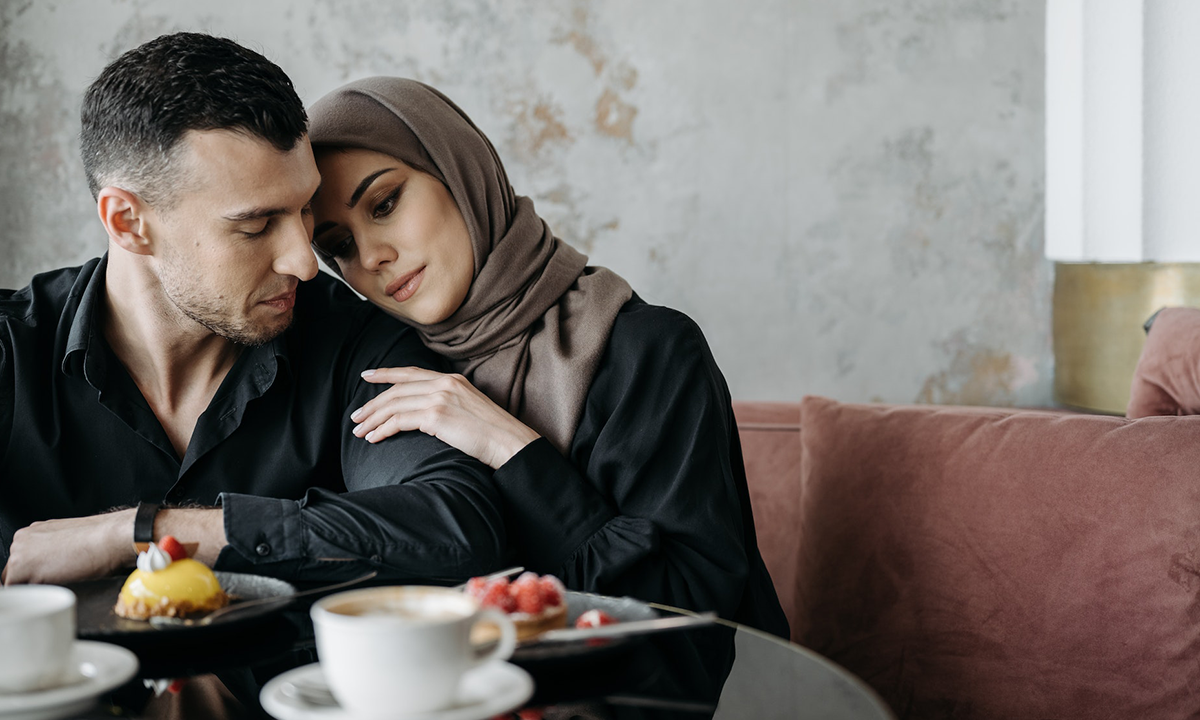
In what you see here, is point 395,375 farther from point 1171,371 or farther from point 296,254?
point 1171,371

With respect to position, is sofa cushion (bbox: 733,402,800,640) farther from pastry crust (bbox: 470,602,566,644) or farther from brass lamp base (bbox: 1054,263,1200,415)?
pastry crust (bbox: 470,602,566,644)

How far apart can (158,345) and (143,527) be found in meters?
0.47

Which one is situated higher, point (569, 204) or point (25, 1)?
point (25, 1)

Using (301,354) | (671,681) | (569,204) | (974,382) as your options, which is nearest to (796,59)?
(569,204)

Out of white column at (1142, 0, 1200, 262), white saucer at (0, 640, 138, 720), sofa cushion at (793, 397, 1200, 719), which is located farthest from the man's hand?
white column at (1142, 0, 1200, 262)

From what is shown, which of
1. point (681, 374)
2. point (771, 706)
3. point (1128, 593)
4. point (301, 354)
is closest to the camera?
point (771, 706)

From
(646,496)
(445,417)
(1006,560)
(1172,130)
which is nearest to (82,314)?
(445,417)

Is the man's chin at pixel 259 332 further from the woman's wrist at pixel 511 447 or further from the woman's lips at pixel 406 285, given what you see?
the woman's wrist at pixel 511 447

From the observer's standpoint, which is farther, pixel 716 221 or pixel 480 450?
pixel 716 221

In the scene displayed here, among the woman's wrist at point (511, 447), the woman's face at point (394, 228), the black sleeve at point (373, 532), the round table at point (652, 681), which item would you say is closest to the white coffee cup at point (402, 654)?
the round table at point (652, 681)

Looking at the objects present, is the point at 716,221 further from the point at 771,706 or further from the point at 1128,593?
the point at 771,706

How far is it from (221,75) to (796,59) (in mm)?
1608

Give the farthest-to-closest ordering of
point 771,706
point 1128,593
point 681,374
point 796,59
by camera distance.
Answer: point 796,59 → point 681,374 → point 1128,593 → point 771,706

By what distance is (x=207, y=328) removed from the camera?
1.62m
